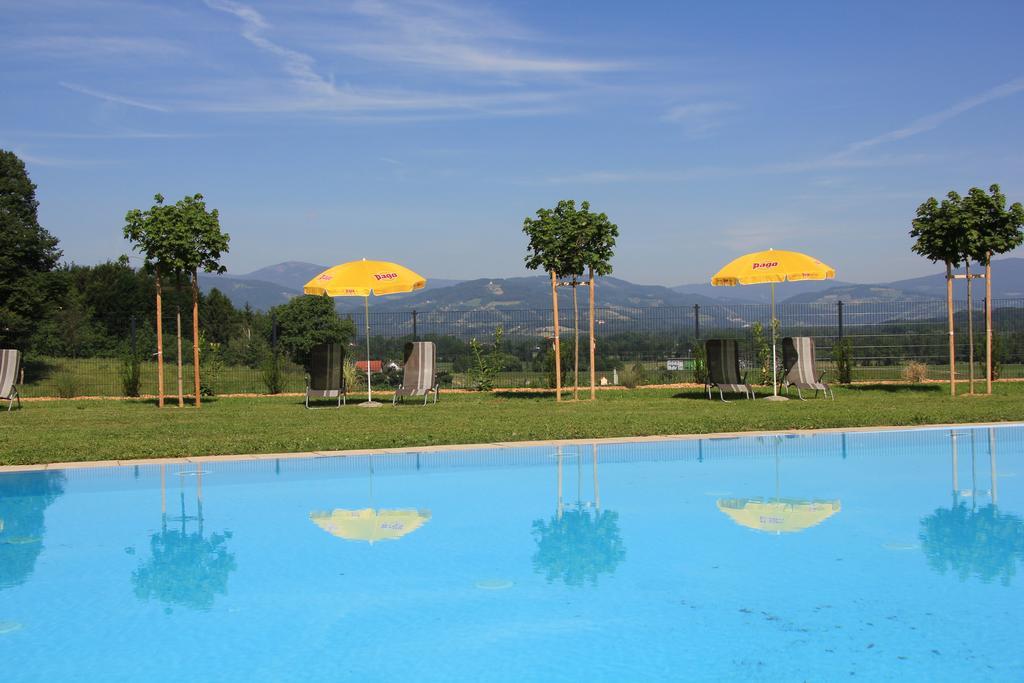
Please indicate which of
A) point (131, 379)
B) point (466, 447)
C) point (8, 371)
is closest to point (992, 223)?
point (466, 447)

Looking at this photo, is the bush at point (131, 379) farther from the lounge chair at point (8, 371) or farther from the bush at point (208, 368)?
the lounge chair at point (8, 371)

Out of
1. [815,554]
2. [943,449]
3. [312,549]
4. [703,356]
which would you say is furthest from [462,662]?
[703,356]

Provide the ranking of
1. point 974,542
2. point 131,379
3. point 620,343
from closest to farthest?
point 974,542 < point 131,379 < point 620,343

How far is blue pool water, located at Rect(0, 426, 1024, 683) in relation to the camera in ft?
13.5

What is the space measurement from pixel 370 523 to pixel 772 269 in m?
10.2

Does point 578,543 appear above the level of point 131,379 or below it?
below

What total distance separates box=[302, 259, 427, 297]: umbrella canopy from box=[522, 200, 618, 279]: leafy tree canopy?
6.47 ft

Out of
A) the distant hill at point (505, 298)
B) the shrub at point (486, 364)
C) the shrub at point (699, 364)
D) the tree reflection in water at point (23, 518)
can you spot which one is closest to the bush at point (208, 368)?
the shrub at point (486, 364)

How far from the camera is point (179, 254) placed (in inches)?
583

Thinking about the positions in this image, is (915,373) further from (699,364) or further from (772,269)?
(772,269)

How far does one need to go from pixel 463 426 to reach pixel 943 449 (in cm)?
528

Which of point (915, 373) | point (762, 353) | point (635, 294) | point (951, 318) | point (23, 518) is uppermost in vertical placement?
point (635, 294)

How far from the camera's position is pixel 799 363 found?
15.7 metres

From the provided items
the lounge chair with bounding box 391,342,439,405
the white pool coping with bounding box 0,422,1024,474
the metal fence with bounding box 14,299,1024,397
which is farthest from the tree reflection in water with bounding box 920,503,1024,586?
the metal fence with bounding box 14,299,1024,397
